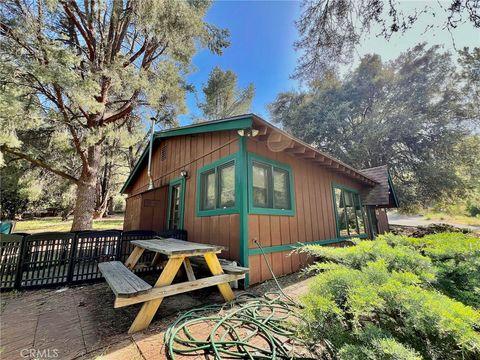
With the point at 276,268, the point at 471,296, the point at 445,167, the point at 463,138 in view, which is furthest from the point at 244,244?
the point at 463,138

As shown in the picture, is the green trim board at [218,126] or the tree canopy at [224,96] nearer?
the green trim board at [218,126]

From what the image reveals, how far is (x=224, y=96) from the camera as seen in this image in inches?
620

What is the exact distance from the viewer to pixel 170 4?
7.31 meters

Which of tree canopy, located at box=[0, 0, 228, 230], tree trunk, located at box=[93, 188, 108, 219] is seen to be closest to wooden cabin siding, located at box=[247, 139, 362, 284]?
tree canopy, located at box=[0, 0, 228, 230]

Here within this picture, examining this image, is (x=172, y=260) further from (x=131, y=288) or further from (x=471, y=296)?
(x=471, y=296)

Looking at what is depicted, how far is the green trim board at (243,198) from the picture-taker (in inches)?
136

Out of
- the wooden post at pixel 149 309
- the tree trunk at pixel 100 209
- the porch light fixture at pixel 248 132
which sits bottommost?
the wooden post at pixel 149 309

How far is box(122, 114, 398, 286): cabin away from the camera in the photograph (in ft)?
12.1

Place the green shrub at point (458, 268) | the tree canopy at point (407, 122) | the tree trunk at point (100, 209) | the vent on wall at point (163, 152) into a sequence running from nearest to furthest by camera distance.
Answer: the green shrub at point (458, 268) < the vent on wall at point (163, 152) < the tree canopy at point (407, 122) < the tree trunk at point (100, 209)

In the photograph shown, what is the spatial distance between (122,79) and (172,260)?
26.2 ft

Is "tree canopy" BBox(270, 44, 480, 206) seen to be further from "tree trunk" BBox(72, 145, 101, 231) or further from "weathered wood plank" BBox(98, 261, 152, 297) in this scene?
"weathered wood plank" BBox(98, 261, 152, 297)

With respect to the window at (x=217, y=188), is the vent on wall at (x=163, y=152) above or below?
above

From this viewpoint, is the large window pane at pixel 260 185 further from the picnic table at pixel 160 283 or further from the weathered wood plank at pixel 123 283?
the weathered wood plank at pixel 123 283

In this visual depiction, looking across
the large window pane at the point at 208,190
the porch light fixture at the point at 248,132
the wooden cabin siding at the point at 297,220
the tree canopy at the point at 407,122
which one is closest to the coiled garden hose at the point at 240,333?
the wooden cabin siding at the point at 297,220
